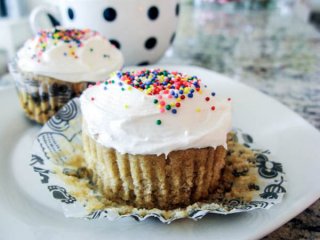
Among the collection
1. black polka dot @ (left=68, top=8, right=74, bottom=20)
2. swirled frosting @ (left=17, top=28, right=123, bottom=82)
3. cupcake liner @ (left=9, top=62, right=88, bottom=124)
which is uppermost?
black polka dot @ (left=68, top=8, right=74, bottom=20)

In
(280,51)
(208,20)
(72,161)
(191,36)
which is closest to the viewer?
(72,161)

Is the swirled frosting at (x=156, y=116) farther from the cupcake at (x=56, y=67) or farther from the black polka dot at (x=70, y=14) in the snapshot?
the black polka dot at (x=70, y=14)

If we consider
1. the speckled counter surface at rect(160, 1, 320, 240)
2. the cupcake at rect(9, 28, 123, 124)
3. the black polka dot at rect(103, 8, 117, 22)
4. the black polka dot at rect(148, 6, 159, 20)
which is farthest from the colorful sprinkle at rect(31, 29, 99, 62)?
the speckled counter surface at rect(160, 1, 320, 240)

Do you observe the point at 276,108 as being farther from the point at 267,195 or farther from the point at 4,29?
the point at 4,29

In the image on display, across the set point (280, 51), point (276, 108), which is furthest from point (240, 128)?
point (280, 51)

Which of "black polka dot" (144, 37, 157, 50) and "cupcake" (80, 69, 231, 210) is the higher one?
"cupcake" (80, 69, 231, 210)

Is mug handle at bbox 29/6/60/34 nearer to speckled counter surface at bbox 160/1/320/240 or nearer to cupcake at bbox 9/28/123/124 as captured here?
cupcake at bbox 9/28/123/124
